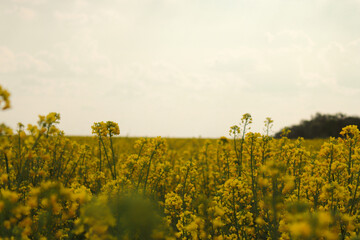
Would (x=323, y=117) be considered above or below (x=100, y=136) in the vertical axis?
above

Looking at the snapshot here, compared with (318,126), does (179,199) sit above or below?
below

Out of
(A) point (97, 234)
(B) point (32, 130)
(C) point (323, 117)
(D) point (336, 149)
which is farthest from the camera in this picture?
(C) point (323, 117)

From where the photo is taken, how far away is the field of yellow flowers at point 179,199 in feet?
6.01

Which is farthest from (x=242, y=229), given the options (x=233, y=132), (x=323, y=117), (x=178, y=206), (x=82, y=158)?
(x=323, y=117)

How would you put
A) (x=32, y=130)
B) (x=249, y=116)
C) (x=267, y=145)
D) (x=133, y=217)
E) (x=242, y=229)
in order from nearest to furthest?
(x=133, y=217) → (x=32, y=130) → (x=242, y=229) → (x=249, y=116) → (x=267, y=145)

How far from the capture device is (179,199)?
366 centimetres

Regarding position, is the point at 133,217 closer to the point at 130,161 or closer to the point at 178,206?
the point at 178,206

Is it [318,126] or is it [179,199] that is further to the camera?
[318,126]

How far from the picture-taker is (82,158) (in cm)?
650

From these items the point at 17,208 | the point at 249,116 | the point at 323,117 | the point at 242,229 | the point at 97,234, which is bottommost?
the point at 242,229

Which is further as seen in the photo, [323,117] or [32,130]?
[323,117]

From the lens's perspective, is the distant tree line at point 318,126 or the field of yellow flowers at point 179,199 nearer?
the field of yellow flowers at point 179,199

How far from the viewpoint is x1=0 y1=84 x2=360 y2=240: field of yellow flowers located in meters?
1.83

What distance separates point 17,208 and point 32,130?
33.0 inches
